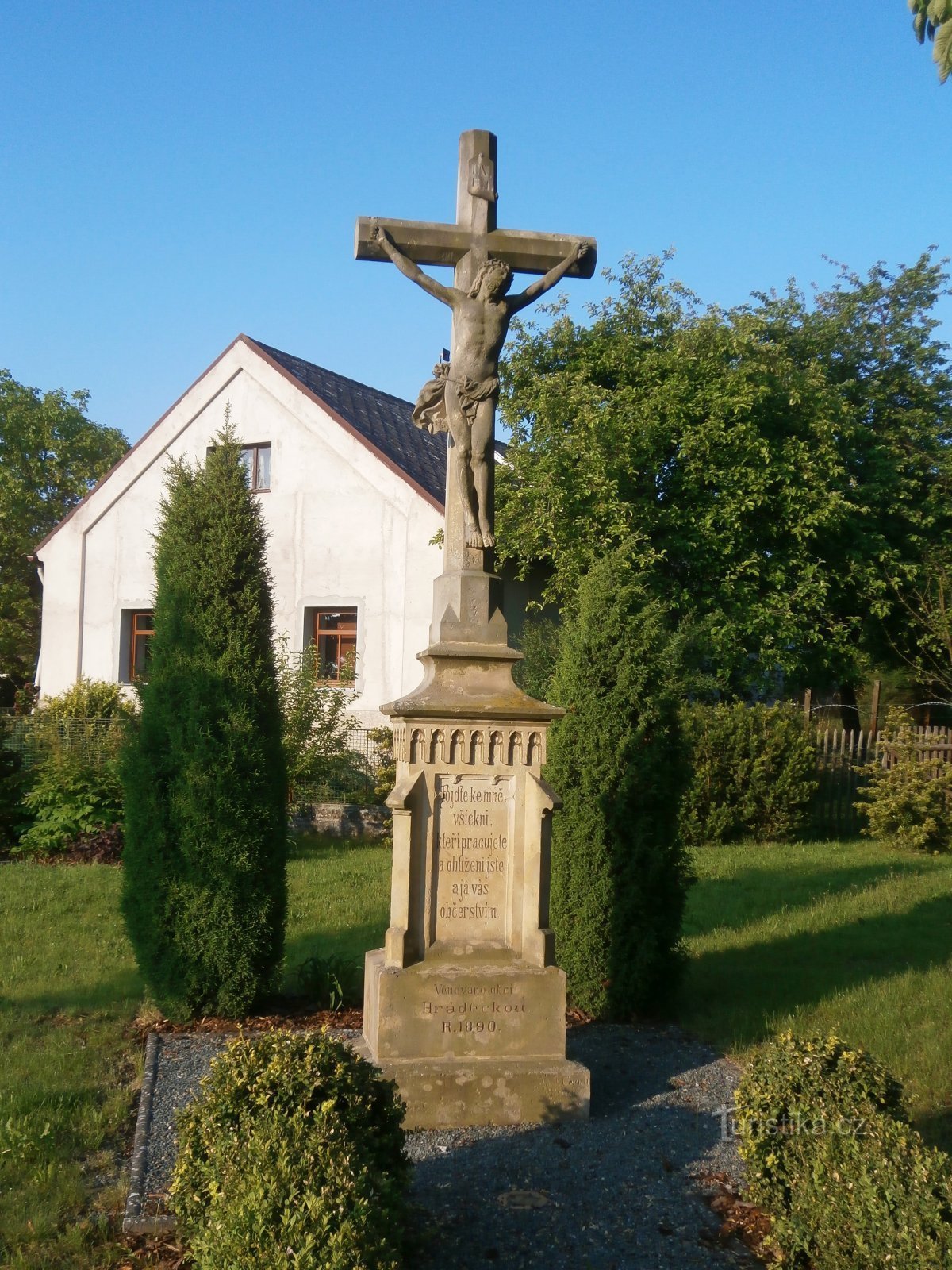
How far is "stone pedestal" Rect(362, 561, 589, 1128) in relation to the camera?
5379 mm

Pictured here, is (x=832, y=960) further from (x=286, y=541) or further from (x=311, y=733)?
(x=286, y=541)

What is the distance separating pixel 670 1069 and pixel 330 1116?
9.82 ft

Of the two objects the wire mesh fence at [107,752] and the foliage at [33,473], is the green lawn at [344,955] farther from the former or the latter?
the foliage at [33,473]

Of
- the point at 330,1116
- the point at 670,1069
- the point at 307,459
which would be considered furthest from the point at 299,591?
the point at 330,1116

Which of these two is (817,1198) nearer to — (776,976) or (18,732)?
(776,976)

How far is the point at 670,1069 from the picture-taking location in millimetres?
6164

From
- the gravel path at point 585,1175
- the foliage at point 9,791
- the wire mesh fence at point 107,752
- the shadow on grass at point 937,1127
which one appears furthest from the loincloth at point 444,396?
the foliage at point 9,791

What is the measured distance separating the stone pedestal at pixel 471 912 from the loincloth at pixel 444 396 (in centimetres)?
115

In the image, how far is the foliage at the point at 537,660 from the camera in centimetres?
1688

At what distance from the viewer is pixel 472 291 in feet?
19.8

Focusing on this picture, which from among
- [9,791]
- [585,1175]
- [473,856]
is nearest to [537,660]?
[9,791]

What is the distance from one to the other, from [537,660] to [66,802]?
7.09 meters

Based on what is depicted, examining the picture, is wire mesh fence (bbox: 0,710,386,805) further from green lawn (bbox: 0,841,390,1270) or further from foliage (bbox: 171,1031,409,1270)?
foliage (bbox: 171,1031,409,1270)

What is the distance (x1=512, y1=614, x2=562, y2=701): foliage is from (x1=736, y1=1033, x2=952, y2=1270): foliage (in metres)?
12.3
